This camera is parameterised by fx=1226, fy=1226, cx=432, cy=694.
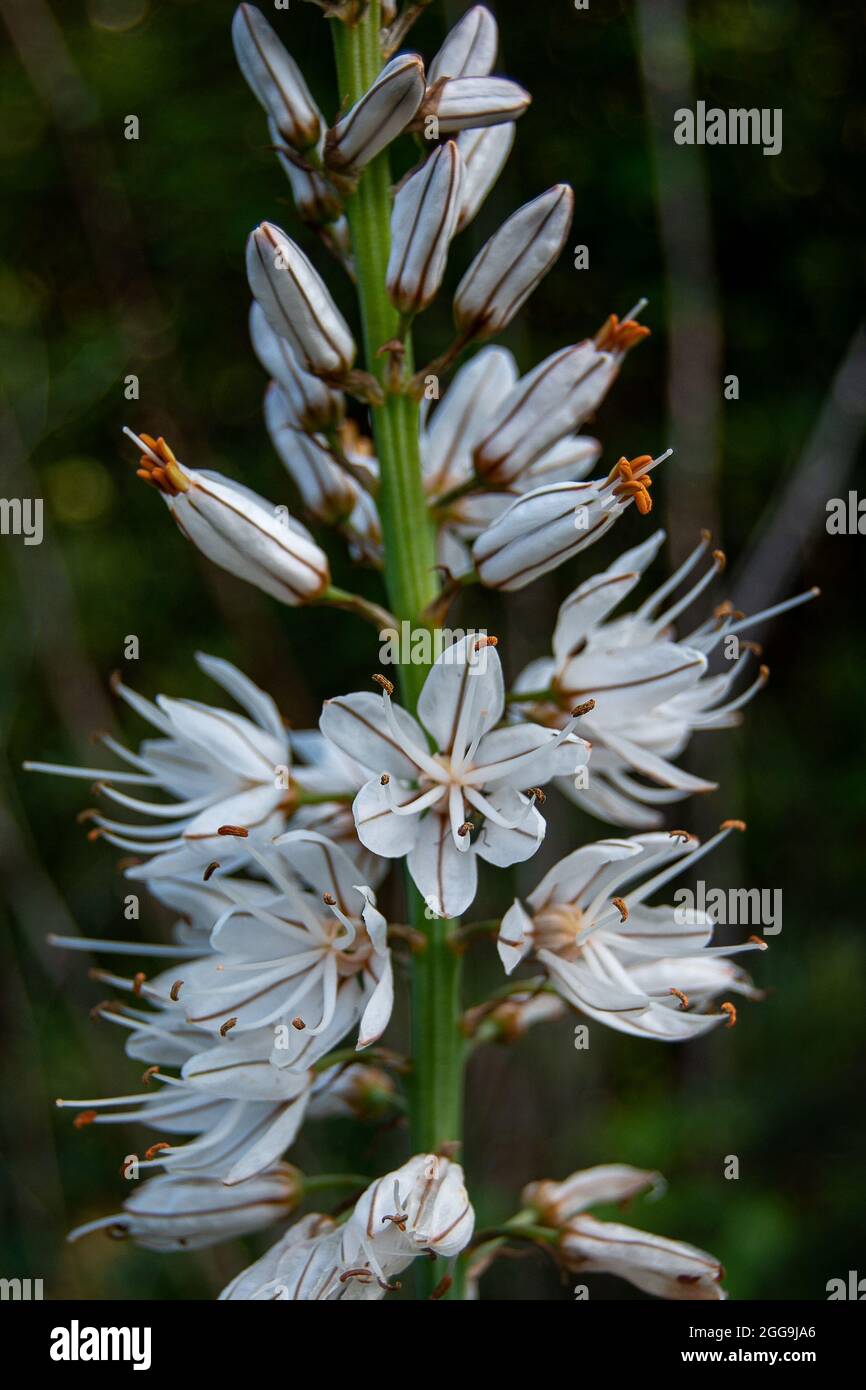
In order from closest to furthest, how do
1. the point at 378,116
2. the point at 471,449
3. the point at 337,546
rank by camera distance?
the point at 378,116 < the point at 471,449 < the point at 337,546

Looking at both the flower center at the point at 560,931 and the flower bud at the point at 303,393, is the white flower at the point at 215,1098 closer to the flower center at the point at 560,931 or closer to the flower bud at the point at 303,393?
the flower center at the point at 560,931

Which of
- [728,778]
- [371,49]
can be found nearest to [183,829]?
[371,49]

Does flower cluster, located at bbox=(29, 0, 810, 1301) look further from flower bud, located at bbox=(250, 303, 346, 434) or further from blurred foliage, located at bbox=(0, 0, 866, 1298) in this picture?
blurred foliage, located at bbox=(0, 0, 866, 1298)

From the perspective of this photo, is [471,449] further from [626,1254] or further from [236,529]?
[626,1254]

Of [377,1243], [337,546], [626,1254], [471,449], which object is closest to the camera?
[377,1243]

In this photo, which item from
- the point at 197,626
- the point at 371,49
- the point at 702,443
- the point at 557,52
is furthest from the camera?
the point at 197,626

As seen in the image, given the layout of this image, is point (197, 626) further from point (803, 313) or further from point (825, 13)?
point (825, 13)

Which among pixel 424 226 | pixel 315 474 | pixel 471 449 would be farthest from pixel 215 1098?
pixel 424 226
